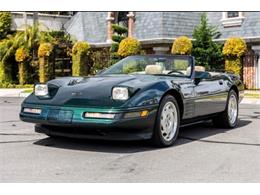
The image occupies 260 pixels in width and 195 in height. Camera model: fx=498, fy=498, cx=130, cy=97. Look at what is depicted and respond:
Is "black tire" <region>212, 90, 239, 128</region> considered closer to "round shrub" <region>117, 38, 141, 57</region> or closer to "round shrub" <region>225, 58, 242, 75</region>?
"round shrub" <region>225, 58, 242, 75</region>

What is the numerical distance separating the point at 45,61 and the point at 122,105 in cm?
1844

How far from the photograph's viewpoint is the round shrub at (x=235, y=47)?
63.3 feet

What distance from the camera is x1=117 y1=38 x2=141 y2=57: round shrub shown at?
68.4 ft

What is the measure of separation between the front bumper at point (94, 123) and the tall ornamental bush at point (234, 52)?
45.5 ft

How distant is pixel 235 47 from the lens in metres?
19.3

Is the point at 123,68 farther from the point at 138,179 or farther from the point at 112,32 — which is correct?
the point at 112,32

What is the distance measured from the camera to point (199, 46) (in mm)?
20859

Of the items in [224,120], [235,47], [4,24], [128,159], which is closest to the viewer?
[128,159]

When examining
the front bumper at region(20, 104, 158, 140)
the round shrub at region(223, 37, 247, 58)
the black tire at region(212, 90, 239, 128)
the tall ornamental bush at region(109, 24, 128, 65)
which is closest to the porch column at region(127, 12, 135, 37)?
the tall ornamental bush at region(109, 24, 128, 65)

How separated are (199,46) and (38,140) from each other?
15.0 metres

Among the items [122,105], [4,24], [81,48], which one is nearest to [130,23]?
[81,48]

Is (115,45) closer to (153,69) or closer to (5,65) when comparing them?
(5,65)

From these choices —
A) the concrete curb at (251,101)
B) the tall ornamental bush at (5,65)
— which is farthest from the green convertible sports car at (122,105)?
the tall ornamental bush at (5,65)

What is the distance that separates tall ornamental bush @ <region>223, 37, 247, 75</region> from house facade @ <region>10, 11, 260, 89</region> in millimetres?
777
